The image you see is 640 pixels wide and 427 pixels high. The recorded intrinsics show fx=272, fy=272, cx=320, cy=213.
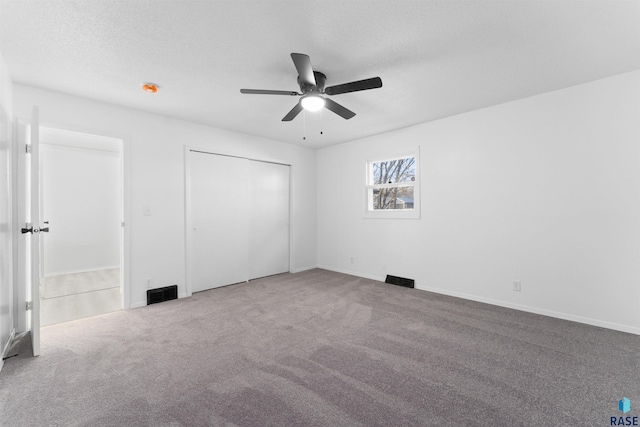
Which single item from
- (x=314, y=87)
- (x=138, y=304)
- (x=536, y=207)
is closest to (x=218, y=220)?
(x=138, y=304)

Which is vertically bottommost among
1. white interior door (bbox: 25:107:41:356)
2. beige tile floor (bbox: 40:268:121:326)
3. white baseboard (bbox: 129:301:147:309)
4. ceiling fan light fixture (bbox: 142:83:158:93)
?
beige tile floor (bbox: 40:268:121:326)

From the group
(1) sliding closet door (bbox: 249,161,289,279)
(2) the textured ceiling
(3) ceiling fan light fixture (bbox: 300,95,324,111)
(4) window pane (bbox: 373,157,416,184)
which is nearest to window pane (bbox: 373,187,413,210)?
(4) window pane (bbox: 373,157,416,184)

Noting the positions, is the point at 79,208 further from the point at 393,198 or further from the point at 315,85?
the point at 393,198

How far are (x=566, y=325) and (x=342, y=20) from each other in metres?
3.58

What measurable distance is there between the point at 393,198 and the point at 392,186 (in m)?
0.21

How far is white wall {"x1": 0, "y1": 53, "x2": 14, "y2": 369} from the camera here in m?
2.15

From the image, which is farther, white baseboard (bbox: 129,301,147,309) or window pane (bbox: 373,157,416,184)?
window pane (bbox: 373,157,416,184)

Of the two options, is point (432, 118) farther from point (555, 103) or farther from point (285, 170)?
point (285, 170)

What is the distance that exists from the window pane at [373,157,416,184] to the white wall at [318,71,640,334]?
235 millimetres

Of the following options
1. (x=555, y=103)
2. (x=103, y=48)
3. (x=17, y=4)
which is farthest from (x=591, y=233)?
(x=17, y=4)

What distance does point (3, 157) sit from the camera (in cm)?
220

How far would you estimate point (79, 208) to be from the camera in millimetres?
5484

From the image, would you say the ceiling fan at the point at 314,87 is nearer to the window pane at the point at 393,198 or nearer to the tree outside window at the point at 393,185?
the tree outside window at the point at 393,185

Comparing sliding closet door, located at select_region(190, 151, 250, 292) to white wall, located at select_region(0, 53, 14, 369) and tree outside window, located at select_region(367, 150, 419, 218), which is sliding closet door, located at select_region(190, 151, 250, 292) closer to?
white wall, located at select_region(0, 53, 14, 369)
